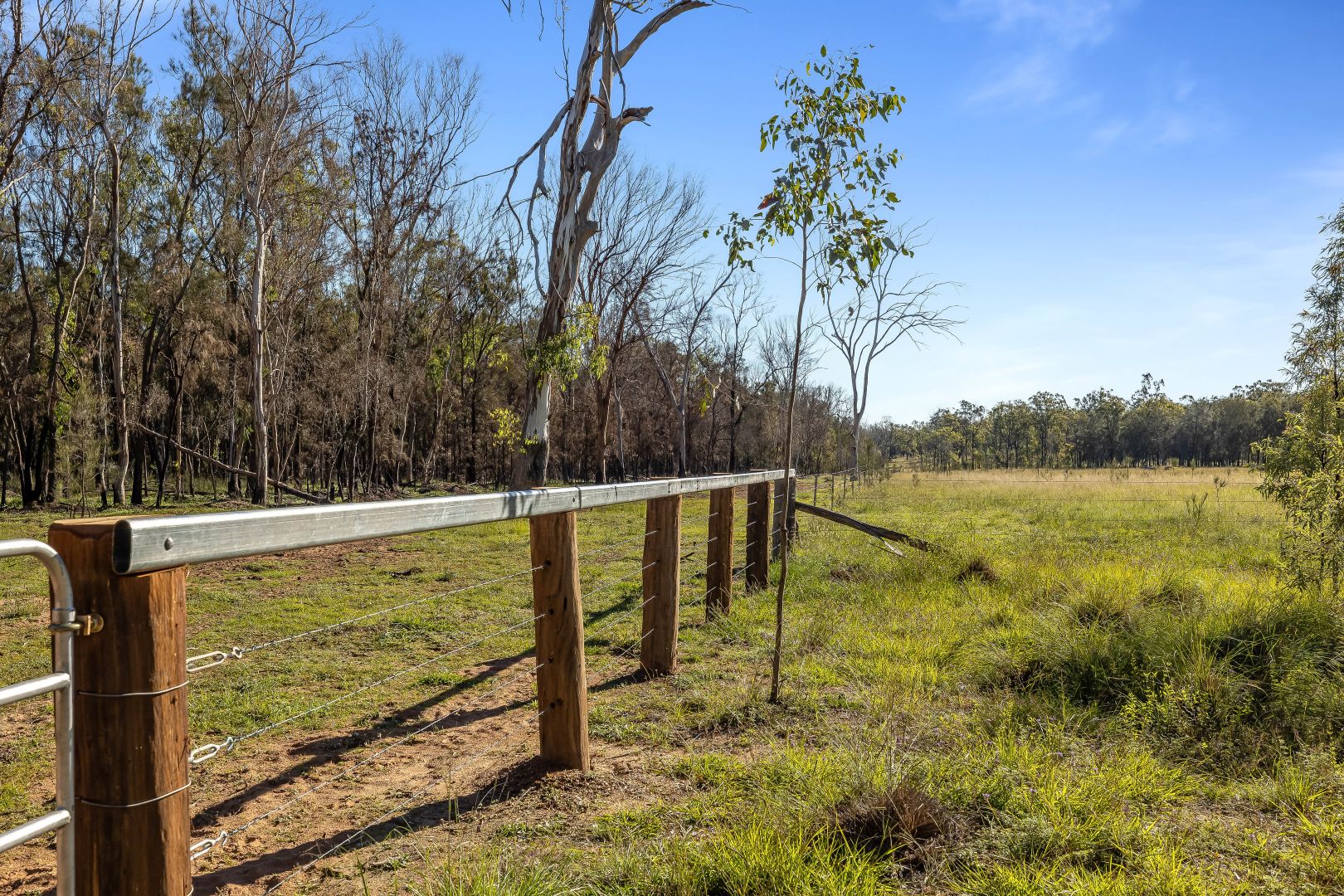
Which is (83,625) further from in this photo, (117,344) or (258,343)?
(117,344)

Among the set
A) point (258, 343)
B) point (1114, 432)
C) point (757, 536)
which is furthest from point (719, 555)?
point (1114, 432)

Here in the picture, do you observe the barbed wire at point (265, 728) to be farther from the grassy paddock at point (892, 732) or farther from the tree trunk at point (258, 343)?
the tree trunk at point (258, 343)

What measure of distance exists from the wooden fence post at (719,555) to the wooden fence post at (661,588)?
5.26 feet

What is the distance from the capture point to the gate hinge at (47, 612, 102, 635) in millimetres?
1611

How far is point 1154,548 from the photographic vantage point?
12.3 metres

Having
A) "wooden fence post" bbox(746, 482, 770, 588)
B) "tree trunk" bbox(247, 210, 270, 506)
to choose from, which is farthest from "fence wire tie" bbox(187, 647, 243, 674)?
"tree trunk" bbox(247, 210, 270, 506)

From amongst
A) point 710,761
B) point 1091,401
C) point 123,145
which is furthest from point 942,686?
point 1091,401

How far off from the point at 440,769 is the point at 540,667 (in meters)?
→ 0.91

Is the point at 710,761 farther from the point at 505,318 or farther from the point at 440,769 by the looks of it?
the point at 505,318

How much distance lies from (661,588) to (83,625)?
4.42 m

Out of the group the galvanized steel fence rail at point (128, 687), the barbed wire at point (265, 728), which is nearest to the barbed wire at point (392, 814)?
the barbed wire at point (265, 728)

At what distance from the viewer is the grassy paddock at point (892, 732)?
2.94 m

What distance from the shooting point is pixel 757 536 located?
912 centimetres

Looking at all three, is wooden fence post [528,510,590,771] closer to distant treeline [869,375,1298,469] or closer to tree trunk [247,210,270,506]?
tree trunk [247,210,270,506]
